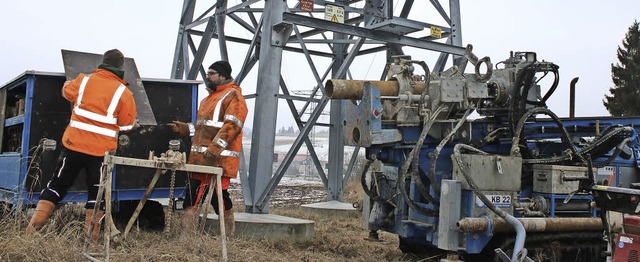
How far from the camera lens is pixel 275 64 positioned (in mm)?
7555

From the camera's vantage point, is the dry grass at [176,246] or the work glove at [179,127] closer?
the dry grass at [176,246]

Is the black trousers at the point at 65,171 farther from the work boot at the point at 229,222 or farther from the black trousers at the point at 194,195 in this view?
the work boot at the point at 229,222

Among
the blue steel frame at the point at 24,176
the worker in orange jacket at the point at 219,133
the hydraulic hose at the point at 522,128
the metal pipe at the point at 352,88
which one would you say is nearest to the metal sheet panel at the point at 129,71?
the blue steel frame at the point at 24,176

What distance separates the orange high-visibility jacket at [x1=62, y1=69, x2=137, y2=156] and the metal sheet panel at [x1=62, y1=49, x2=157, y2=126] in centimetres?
67

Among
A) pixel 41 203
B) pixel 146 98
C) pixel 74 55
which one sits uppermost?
pixel 74 55

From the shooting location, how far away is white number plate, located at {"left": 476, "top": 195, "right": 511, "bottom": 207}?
206 inches

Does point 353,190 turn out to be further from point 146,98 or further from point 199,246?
point 199,246

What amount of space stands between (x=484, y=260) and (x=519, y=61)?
1952 millimetres

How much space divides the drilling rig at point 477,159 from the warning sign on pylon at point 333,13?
217cm

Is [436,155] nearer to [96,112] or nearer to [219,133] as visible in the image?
[219,133]

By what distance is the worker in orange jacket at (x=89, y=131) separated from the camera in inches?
209

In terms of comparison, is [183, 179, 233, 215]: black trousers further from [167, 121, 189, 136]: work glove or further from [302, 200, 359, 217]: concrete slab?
[302, 200, 359, 217]: concrete slab

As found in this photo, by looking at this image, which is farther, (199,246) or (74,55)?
(74,55)

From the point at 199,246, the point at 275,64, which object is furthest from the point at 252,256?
the point at 275,64
